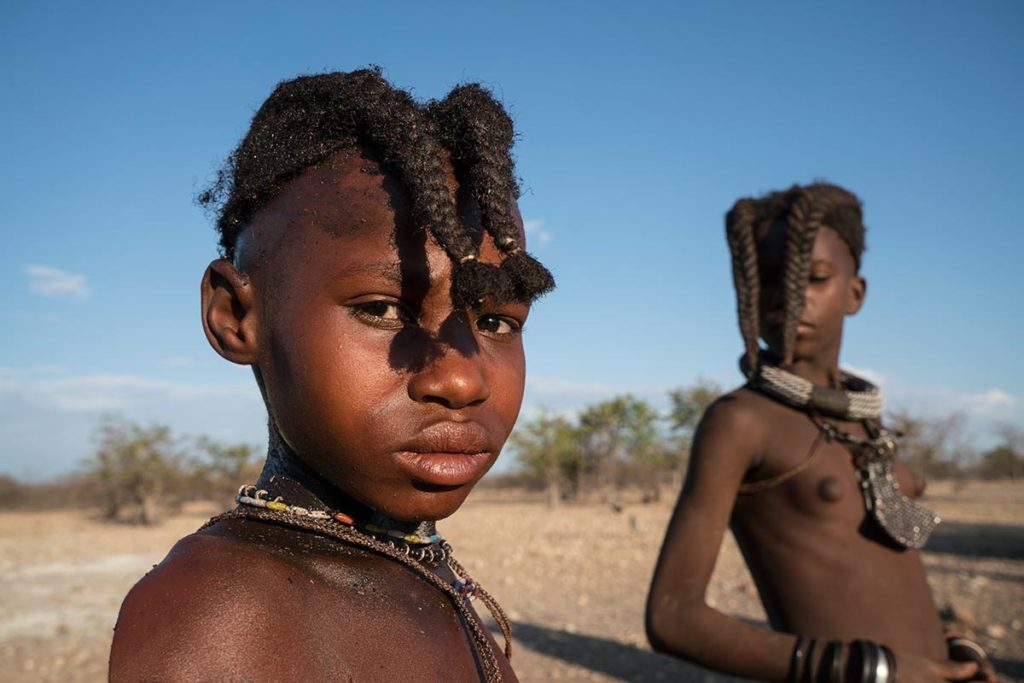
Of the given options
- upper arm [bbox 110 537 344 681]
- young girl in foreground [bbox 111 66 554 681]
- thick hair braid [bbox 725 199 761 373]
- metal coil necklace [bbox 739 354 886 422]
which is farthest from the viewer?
thick hair braid [bbox 725 199 761 373]

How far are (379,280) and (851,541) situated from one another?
2187 mm

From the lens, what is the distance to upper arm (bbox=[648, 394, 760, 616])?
257cm

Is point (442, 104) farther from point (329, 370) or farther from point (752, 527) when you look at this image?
point (752, 527)

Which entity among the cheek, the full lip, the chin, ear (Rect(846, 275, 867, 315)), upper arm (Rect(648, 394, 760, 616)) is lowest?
upper arm (Rect(648, 394, 760, 616))

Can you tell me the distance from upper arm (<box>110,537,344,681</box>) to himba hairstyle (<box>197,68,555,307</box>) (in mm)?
533

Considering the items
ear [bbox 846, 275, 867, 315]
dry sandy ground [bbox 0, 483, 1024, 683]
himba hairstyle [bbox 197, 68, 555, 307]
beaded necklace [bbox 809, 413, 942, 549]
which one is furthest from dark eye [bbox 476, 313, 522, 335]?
dry sandy ground [bbox 0, 483, 1024, 683]

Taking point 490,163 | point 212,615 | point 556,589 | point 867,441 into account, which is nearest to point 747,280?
point 867,441

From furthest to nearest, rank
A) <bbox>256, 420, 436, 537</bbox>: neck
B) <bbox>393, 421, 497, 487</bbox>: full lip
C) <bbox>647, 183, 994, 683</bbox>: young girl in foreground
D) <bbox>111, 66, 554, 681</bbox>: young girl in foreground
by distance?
<bbox>647, 183, 994, 683</bbox>: young girl in foreground → <bbox>256, 420, 436, 537</bbox>: neck → <bbox>393, 421, 497, 487</bbox>: full lip → <bbox>111, 66, 554, 681</bbox>: young girl in foreground

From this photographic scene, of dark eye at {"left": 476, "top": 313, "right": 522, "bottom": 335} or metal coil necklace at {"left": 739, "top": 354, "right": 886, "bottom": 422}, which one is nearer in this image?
dark eye at {"left": 476, "top": 313, "right": 522, "bottom": 335}

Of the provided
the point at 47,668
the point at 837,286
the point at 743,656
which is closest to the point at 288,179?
the point at 743,656

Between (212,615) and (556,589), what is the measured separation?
8.87 metres

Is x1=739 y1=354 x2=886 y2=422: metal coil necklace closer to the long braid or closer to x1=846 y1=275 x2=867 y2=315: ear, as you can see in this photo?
x1=846 y1=275 x2=867 y2=315: ear

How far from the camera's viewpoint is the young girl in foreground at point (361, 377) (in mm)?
1099

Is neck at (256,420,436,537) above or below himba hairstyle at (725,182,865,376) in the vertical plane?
below
